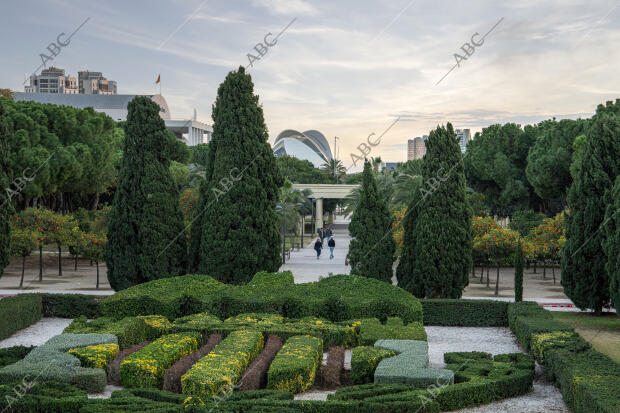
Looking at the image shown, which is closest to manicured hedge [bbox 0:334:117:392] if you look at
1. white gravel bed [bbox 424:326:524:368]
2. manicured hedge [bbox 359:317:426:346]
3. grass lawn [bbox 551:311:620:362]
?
manicured hedge [bbox 359:317:426:346]

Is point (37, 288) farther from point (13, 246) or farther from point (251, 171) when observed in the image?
point (251, 171)

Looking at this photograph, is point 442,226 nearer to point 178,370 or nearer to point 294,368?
point 294,368

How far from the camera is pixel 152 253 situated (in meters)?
22.3

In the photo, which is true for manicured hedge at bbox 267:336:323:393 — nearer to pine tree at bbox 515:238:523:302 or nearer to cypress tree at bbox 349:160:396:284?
cypress tree at bbox 349:160:396:284

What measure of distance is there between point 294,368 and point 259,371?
771 mm

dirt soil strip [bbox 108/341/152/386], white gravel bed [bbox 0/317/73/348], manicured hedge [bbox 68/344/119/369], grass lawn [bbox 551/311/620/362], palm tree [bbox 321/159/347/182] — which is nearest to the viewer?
dirt soil strip [bbox 108/341/152/386]

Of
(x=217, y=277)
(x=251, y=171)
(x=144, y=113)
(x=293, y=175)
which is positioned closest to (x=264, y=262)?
(x=217, y=277)

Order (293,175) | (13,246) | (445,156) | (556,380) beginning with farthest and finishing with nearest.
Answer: (293,175) < (13,246) < (445,156) < (556,380)

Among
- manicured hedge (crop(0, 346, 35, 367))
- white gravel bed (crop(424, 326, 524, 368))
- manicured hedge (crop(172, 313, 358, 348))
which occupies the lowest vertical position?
white gravel bed (crop(424, 326, 524, 368))

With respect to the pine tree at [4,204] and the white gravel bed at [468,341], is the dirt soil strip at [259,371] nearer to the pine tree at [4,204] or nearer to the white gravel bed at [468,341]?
the white gravel bed at [468,341]

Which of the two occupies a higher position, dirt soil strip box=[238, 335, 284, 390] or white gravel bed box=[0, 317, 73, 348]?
dirt soil strip box=[238, 335, 284, 390]

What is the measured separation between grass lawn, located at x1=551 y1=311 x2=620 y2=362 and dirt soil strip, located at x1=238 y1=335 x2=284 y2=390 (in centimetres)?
851

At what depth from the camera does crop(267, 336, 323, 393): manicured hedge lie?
12.0 meters

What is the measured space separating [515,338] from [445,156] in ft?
22.4
